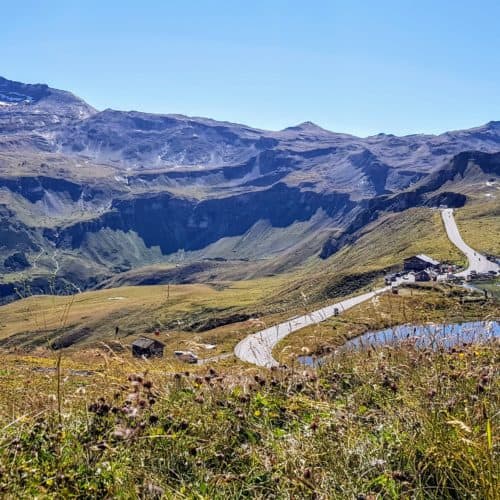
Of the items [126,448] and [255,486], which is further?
[126,448]

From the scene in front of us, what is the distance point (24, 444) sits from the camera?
Result: 19.1 ft

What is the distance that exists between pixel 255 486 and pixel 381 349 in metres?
5.34

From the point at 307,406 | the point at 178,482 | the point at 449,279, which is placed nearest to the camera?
the point at 178,482

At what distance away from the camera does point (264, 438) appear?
242 inches

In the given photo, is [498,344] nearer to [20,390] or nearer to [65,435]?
[65,435]

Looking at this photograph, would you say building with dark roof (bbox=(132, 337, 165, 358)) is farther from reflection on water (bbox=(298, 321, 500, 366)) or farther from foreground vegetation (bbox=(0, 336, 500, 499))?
foreground vegetation (bbox=(0, 336, 500, 499))

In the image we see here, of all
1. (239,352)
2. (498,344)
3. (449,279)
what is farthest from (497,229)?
(498,344)

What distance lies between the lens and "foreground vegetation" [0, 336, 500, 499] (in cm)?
474

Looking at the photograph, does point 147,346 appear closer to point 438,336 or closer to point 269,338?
point 269,338

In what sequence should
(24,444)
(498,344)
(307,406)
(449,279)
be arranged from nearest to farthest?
(24,444), (307,406), (498,344), (449,279)

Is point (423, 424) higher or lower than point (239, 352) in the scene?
higher

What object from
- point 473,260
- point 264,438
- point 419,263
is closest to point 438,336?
point 264,438

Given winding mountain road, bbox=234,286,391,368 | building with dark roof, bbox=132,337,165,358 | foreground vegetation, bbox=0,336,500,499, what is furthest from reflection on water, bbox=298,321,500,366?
building with dark roof, bbox=132,337,165,358

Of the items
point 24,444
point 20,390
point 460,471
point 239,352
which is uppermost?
point 460,471
